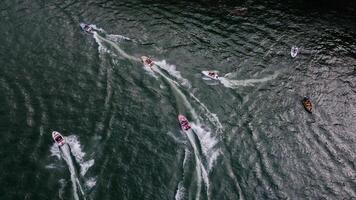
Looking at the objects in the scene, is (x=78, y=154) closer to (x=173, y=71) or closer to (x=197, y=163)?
(x=197, y=163)

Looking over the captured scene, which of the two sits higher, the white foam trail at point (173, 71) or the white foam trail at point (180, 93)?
the white foam trail at point (173, 71)

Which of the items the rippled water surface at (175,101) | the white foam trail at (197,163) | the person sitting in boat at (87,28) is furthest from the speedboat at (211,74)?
the person sitting in boat at (87,28)

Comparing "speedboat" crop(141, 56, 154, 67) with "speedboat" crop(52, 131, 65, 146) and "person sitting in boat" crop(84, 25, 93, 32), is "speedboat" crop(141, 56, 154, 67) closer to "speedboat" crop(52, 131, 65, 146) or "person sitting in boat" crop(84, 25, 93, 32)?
"person sitting in boat" crop(84, 25, 93, 32)

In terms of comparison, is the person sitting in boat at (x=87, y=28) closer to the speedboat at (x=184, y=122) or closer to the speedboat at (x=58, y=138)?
the speedboat at (x=58, y=138)

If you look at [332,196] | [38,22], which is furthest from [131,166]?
[38,22]

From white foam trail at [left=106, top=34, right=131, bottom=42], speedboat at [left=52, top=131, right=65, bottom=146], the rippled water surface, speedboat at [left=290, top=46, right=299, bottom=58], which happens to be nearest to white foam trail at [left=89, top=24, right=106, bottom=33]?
the rippled water surface

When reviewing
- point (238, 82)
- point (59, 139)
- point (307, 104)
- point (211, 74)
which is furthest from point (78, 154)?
point (307, 104)
